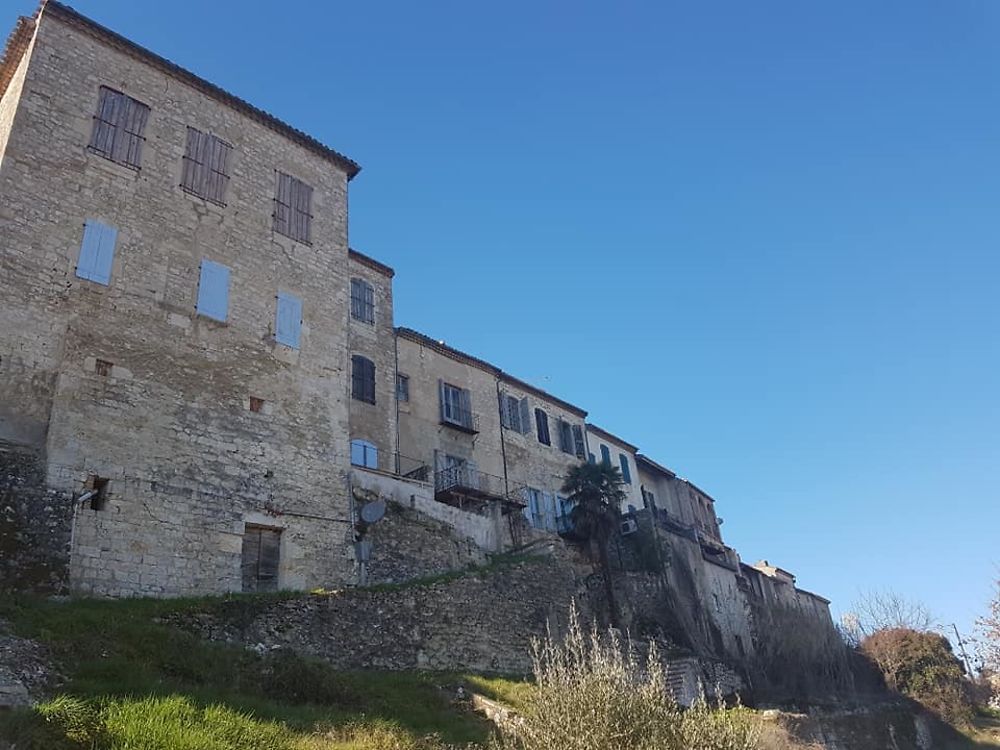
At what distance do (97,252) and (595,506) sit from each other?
19.4m

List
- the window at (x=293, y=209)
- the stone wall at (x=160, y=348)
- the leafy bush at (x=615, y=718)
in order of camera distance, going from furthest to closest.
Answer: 1. the window at (x=293, y=209)
2. the stone wall at (x=160, y=348)
3. the leafy bush at (x=615, y=718)

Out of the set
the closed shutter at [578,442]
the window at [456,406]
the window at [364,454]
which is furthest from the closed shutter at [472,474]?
the closed shutter at [578,442]

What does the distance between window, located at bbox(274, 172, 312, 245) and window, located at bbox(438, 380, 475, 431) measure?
30.8ft

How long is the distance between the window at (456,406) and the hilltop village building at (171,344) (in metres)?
3.57

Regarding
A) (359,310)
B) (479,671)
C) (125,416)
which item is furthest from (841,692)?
(125,416)

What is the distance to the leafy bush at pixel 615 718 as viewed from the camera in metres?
9.26

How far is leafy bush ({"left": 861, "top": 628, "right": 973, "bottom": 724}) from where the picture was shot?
36.7 meters

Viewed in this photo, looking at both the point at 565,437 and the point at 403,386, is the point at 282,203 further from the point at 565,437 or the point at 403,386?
the point at 565,437

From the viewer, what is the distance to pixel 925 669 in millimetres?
37812

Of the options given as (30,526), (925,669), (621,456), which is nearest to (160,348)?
(30,526)

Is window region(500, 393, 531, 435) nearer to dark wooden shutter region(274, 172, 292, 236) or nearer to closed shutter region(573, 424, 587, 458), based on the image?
closed shutter region(573, 424, 587, 458)

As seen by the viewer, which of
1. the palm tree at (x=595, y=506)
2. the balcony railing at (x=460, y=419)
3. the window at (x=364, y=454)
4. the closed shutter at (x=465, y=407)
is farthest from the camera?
the closed shutter at (x=465, y=407)

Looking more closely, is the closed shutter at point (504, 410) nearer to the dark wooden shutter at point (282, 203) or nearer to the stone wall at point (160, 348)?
the stone wall at point (160, 348)

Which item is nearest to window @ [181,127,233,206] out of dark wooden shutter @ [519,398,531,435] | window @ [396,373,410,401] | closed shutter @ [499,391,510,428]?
window @ [396,373,410,401]
